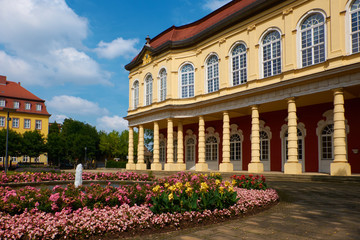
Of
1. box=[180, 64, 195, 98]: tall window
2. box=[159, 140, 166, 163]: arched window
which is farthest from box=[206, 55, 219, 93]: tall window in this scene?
box=[159, 140, 166, 163]: arched window

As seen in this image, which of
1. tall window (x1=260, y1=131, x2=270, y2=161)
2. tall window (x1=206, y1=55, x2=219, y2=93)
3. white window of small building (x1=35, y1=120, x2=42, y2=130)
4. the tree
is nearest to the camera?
tall window (x1=260, y1=131, x2=270, y2=161)

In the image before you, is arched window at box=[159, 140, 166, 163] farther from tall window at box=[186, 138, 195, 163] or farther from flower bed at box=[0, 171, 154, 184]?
→ flower bed at box=[0, 171, 154, 184]

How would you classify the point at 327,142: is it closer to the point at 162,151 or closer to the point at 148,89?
the point at 148,89

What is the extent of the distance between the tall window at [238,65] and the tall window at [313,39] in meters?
4.85

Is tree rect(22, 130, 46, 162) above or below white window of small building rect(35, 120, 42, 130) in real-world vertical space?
below

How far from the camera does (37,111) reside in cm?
5825

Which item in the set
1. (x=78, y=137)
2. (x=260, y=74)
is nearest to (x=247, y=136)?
(x=260, y=74)

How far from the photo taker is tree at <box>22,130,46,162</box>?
4503 centimetres

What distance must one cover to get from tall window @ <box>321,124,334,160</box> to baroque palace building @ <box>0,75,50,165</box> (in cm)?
4906

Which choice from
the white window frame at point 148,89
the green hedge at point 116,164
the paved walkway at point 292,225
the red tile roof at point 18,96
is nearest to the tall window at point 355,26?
the paved walkway at point 292,225

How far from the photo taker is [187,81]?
93.4 ft

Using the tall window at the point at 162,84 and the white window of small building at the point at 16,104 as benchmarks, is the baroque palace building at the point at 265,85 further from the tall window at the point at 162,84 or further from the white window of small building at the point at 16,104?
the white window of small building at the point at 16,104

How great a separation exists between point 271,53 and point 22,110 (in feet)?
166

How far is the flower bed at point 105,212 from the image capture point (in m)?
5.41
